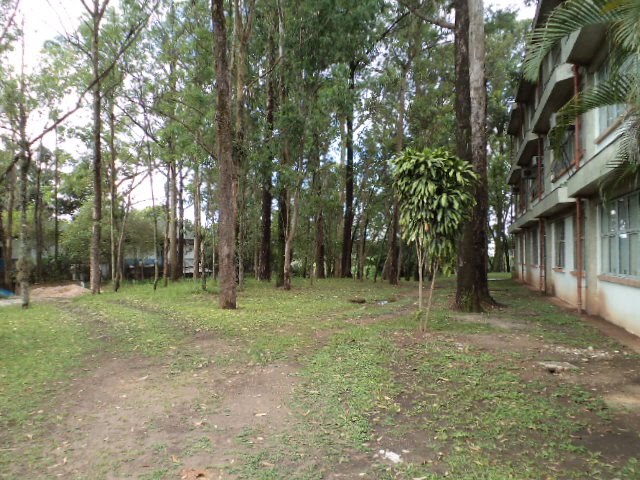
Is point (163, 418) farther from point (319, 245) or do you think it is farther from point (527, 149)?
point (319, 245)

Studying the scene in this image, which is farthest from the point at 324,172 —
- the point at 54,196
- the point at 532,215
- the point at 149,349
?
the point at 54,196

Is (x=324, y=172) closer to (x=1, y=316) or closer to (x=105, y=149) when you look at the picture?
(x=105, y=149)

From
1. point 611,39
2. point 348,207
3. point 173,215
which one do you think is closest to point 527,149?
point 348,207

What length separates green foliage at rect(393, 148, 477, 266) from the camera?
7.98m

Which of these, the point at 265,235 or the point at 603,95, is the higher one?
the point at 603,95

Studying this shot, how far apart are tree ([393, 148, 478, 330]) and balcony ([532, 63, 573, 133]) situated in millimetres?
5836

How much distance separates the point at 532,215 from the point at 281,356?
1336 centimetres

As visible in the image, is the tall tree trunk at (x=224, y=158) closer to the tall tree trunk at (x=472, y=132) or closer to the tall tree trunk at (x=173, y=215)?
the tall tree trunk at (x=472, y=132)

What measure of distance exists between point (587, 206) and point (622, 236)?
226 cm

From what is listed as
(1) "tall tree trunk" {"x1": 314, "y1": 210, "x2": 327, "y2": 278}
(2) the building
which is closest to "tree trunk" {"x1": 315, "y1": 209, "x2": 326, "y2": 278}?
(1) "tall tree trunk" {"x1": 314, "y1": 210, "x2": 327, "y2": 278}

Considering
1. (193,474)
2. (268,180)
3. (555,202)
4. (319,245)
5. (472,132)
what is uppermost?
(472,132)

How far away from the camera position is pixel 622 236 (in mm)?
9594

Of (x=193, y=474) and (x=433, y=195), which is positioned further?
(x=433, y=195)

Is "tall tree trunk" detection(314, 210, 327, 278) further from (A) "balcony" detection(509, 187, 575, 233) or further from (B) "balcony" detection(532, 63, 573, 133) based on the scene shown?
(B) "balcony" detection(532, 63, 573, 133)
